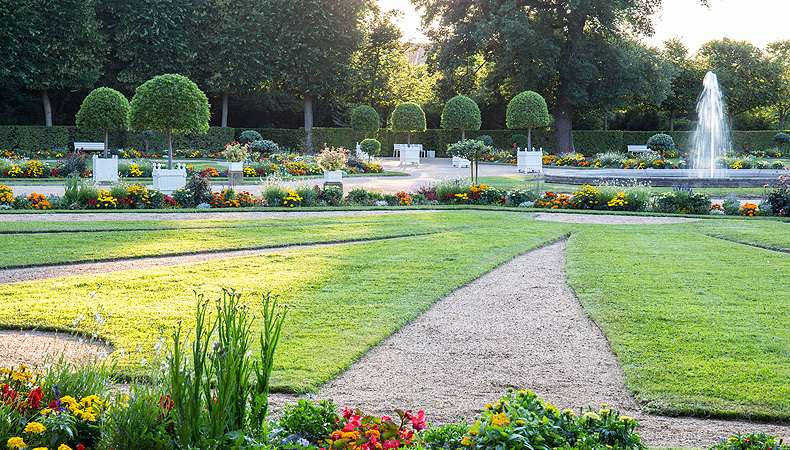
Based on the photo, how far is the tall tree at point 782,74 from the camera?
1523 inches

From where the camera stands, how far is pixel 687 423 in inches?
134

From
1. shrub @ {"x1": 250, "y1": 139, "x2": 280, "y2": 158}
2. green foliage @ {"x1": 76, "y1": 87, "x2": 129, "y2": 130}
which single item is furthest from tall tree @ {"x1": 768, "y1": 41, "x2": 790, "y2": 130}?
green foliage @ {"x1": 76, "y1": 87, "x2": 129, "y2": 130}

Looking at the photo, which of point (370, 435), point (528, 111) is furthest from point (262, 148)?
point (370, 435)

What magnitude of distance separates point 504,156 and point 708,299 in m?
24.5

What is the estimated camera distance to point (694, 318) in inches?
206

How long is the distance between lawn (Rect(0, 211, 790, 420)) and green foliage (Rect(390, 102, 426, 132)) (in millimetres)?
20552

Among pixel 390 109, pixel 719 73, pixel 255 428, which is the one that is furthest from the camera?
pixel 390 109

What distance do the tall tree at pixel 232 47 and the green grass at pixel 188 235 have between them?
946 inches

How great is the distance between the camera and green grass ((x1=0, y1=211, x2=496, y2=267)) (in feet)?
25.5

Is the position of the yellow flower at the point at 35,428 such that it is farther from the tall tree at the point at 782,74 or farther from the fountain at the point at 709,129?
the tall tree at the point at 782,74

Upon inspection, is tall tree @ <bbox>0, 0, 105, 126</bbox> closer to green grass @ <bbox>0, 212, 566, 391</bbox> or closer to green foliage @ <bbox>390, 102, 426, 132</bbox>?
green foliage @ <bbox>390, 102, 426, 132</bbox>

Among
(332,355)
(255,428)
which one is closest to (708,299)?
(332,355)

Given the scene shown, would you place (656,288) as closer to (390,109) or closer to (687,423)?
(687,423)

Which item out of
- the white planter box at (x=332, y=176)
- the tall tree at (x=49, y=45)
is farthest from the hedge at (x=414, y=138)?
the white planter box at (x=332, y=176)
